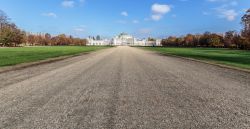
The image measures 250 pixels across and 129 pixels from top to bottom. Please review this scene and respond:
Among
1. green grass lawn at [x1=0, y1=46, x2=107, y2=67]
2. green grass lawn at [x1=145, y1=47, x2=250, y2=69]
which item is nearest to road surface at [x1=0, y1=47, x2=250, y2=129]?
green grass lawn at [x1=0, y1=46, x2=107, y2=67]

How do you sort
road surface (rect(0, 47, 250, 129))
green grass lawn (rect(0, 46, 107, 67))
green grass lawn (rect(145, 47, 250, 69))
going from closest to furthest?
road surface (rect(0, 47, 250, 129))
green grass lawn (rect(0, 46, 107, 67))
green grass lawn (rect(145, 47, 250, 69))

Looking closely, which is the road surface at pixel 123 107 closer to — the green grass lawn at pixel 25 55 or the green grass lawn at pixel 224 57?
the green grass lawn at pixel 25 55

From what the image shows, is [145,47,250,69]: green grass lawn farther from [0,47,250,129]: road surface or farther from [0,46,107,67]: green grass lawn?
[0,46,107,67]: green grass lawn

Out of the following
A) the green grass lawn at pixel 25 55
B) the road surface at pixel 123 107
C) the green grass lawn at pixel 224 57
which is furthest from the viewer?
the green grass lawn at pixel 224 57

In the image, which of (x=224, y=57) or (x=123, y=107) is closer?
(x=123, y=107)

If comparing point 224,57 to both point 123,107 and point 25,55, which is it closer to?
point 25,55

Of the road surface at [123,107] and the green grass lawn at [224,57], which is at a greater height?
the road surface at [123,107]

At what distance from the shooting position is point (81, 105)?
8.62 m

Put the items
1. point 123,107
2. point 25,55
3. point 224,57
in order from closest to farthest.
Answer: point 123,107 → point 25,55 → point 224,57

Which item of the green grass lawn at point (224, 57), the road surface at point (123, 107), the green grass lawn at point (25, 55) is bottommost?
the green grass lawn at point (224, 57)

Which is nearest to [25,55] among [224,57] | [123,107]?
[224,57]

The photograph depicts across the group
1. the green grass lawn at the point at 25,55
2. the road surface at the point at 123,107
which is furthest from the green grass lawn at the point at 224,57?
the green grass lawn at the point at 25,55

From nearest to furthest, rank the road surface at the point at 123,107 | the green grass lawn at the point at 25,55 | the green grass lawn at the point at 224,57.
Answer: the road surface at the point at 123,107, the green grass lawn at the point at 25,55, the green grass lawn at the point at 224,57

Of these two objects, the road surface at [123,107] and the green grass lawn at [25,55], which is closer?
the road surface at [123,107]
